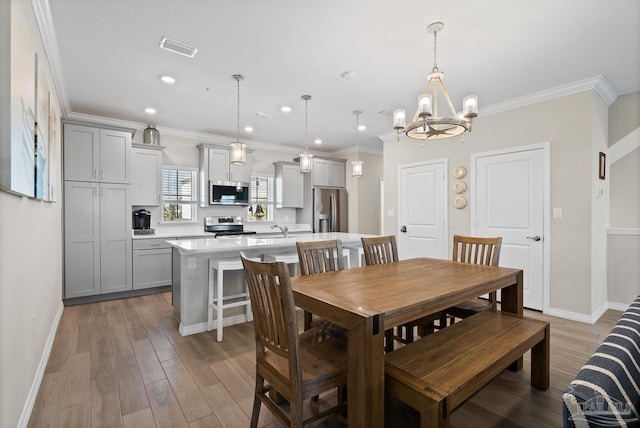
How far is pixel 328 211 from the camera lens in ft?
21.3

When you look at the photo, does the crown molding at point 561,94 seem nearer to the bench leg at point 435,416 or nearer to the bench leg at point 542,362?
the bench leg at point 542,362

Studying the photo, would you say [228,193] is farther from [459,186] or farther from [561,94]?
[561,94]

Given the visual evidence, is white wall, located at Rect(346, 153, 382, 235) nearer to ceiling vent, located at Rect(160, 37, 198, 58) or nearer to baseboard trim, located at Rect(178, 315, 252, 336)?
baseboard trim, located at Rect(178, 315, 252, 336)

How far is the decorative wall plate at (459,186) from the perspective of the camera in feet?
14.5

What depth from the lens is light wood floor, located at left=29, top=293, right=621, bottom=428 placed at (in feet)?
6.00

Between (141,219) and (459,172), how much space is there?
4.87m

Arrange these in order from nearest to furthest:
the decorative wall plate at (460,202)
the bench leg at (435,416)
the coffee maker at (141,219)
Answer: the bench leg at (435,416) < the decorative wall plate at (460,202) < the coffee maker at (141,219)

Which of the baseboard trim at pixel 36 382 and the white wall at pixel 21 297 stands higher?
the white wall at pixel 21 297

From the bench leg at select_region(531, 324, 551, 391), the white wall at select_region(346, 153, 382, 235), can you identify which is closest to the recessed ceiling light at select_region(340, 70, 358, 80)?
the bench leg at select_region(531, 324, 551, 391)

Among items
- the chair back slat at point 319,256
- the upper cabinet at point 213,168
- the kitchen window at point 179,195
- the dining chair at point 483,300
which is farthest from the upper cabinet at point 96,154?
the dining chair at point 483,300

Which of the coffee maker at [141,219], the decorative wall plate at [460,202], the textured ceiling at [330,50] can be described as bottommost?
the coffee maker at [141,219]

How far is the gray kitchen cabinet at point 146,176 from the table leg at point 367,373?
454 centimetres

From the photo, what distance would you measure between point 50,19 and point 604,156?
5.58 meters

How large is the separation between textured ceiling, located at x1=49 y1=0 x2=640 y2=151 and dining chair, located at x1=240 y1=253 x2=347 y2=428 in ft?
6.24
